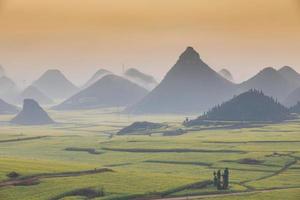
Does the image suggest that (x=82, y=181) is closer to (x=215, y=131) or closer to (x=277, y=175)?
(x=277, y=175)

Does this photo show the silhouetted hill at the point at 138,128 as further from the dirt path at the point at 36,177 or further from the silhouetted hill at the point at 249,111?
the dirt path at the point at 36,177

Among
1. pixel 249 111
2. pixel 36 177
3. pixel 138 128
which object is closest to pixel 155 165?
pixel 36 177

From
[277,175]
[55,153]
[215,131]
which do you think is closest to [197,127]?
[215,131]

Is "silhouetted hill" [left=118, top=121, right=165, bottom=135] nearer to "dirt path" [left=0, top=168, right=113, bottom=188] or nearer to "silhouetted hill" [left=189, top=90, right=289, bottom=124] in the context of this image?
"silhouetted hill" [left=189, top=90, right=289, bottom=124]

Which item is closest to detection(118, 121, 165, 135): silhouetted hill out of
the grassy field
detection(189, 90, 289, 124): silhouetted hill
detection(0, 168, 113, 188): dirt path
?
the grassy field

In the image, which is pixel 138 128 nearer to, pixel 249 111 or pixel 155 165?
pixel 249 111

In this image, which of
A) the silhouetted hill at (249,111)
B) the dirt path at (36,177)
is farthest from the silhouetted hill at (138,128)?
the dirt path at (36,177)
